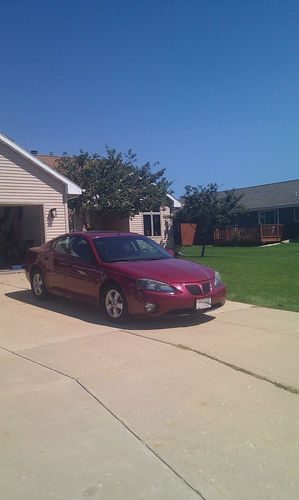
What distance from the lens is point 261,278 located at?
44.8ft

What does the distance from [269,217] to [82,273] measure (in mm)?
33922

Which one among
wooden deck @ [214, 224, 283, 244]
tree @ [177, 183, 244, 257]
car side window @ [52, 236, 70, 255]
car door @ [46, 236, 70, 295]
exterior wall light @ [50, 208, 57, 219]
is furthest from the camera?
wooden deck @ [214, 224, 283, 244]

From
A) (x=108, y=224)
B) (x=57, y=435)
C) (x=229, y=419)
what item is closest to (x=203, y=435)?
(x=229, y=419)

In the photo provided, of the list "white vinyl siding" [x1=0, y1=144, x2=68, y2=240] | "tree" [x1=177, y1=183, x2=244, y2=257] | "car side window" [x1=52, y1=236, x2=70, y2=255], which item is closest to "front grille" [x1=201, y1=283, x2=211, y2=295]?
"car side window" [x1=52, y1=236, x2=70, y2=255]

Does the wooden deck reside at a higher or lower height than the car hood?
higher

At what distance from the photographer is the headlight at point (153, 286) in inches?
291

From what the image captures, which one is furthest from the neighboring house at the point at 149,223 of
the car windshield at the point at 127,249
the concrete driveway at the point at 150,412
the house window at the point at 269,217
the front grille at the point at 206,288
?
the concrete driveway at the point at 150,412

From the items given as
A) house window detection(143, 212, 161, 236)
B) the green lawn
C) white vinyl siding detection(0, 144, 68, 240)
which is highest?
white vinyl siding detection(0, 144, 68, 240)

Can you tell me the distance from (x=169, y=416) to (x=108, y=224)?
22.8 meters

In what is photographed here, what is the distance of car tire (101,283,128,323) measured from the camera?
762cm

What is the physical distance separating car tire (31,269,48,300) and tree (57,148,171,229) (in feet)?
38.6

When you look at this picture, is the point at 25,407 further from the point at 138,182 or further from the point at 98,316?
the point at 138,182

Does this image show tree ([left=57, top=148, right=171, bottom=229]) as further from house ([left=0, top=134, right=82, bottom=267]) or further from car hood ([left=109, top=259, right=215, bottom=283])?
car hood ([left=109, top=259, right=215, bottom=283])

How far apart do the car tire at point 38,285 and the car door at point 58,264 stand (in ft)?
0.81
